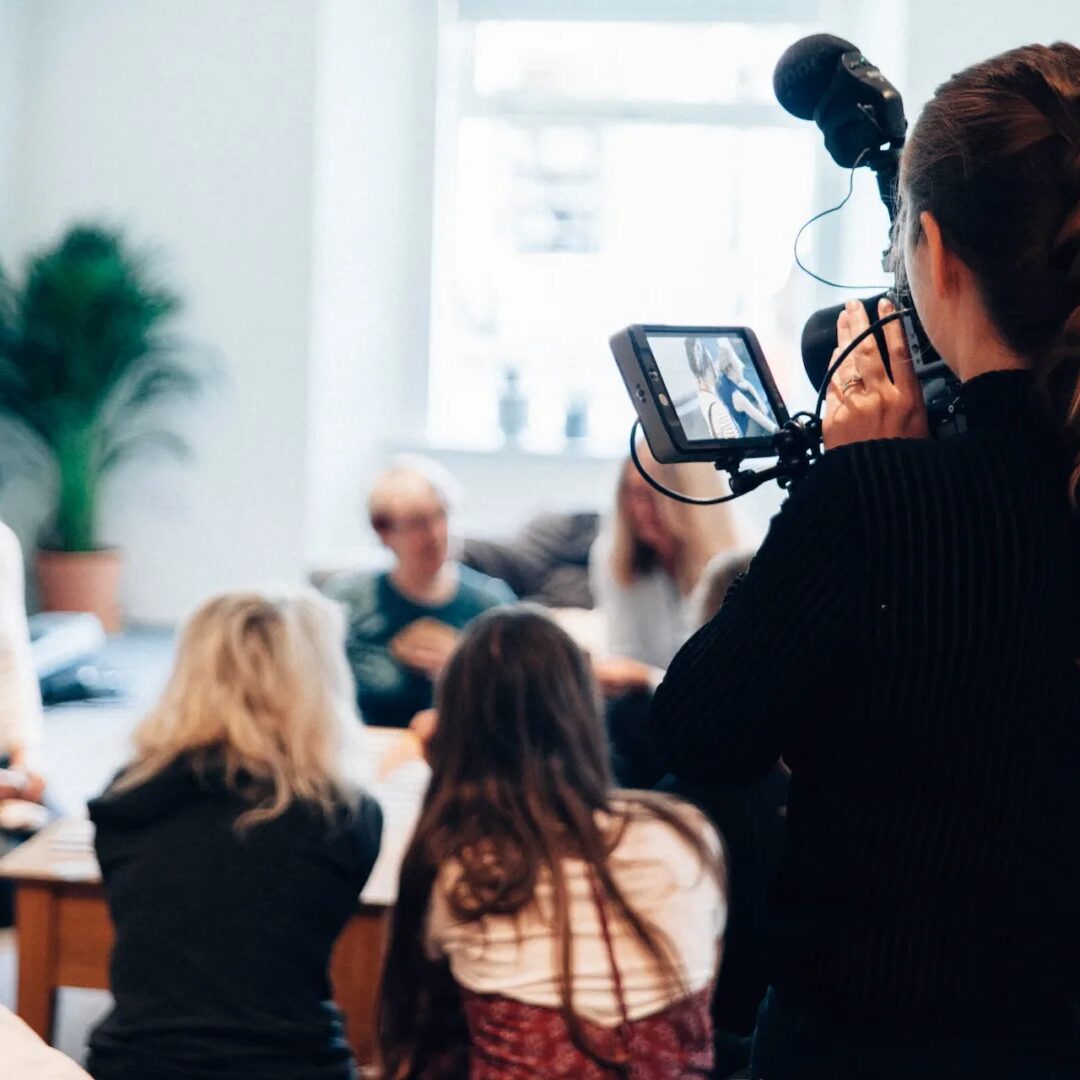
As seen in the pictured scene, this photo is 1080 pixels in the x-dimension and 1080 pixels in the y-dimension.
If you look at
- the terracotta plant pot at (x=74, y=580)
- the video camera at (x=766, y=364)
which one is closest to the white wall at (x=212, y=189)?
the terracotta plant pot at (x=74, y=580)

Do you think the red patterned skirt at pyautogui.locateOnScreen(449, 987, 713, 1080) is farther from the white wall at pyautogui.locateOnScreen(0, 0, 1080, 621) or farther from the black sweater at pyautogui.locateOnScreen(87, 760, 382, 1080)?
the white wall at pyautogui.locateOnScreen(0, 0, 1080, 621)

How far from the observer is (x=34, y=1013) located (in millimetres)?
2381

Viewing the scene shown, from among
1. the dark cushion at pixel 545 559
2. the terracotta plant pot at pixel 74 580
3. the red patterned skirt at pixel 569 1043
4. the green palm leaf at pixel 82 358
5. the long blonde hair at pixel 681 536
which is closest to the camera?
the red patterned skirt at pixel 569 1043

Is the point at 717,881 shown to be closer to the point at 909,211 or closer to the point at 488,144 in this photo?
the point at 909,211

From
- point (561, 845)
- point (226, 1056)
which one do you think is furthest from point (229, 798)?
point (561, 845)

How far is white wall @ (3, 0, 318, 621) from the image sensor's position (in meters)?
6.15

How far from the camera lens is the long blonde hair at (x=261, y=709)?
2.06 m

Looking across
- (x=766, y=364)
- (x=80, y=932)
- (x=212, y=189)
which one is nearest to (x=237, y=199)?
(x=212, y=189)

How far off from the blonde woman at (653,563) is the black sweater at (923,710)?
7.43 feet

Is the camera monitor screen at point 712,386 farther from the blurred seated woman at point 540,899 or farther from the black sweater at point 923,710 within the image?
the blurred seated woman at point 540,899

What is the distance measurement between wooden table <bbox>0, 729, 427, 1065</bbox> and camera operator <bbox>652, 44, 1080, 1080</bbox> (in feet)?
4.89

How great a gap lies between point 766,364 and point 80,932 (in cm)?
165

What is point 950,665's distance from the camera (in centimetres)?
84

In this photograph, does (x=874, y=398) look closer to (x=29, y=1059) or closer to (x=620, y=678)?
(x=29, y=1059)
